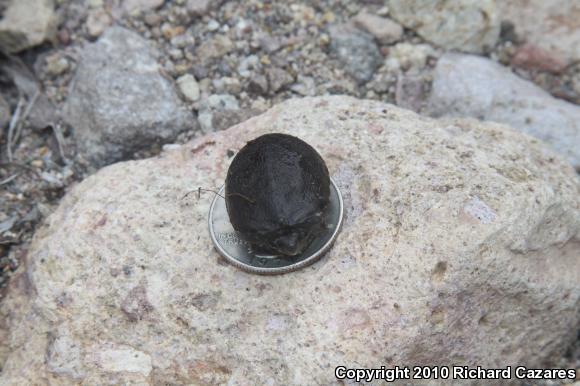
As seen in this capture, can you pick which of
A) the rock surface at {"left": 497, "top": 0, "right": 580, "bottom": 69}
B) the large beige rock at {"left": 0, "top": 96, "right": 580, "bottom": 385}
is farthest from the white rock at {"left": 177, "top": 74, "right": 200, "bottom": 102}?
the rock surface at {"left": 497, "top": 0, "right": 580, "bottom": 69}

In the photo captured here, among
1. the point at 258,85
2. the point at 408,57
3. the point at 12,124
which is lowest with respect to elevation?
the point at 12,124

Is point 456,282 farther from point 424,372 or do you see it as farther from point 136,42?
point 136,42

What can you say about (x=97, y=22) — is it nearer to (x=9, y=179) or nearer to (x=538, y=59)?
(x=9, y=179)

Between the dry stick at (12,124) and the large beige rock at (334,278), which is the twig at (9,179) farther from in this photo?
the large beige rock at (334,278)

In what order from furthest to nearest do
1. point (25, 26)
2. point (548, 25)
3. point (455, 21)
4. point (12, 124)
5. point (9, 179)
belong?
1. point (548, 25)
2. point (455, 21)
3. point (25, 26)
4. point (12, 124)
5. point (9, 179)

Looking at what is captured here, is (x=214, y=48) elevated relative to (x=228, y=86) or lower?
elevated

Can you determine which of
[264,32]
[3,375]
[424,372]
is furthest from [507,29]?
[3,375]

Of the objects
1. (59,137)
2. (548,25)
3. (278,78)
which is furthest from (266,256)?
Answer: (548,25)

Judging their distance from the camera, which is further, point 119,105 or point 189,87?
point 189,87
